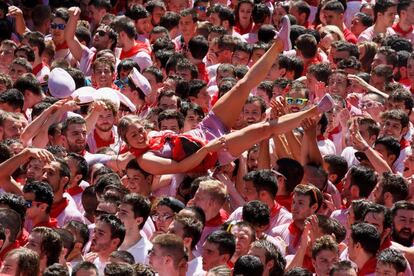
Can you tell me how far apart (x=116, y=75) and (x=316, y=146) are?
10.1 ft

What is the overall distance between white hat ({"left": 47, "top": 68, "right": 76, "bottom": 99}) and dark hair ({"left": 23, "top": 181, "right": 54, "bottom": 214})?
8.41 ft

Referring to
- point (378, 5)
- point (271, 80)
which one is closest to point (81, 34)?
point (271, 80)

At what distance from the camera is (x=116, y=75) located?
45.0 ft

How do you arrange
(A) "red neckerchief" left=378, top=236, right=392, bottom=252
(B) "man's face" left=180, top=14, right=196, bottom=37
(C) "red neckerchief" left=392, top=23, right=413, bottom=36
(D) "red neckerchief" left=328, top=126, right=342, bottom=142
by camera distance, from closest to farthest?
(A) "red neckerchief" left=378, top=236, right=392, bottom=252 < (D) "red neckerchief" left=328, top=126, right=342, bottom=142 < (B) "man's face" left=180, top=14, right=196, bottom=37 < (C) "red neckerchief" left=392, top=23, right=413, bottom=36

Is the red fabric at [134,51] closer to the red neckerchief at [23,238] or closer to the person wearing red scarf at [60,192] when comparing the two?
the person wearing red scarf at [60,192]

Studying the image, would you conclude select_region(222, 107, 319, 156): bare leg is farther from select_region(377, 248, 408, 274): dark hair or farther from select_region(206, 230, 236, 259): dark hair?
select_region(377, 248, 408, 274): dark hair

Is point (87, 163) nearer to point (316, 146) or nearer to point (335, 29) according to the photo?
point (316, 146)

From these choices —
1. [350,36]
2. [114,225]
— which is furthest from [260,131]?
[350,36]

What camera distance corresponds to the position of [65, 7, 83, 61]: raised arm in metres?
14.3

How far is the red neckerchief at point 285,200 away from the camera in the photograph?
10805 mm

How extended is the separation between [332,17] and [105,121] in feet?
14.8

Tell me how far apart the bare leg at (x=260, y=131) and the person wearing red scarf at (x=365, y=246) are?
5.19 feet

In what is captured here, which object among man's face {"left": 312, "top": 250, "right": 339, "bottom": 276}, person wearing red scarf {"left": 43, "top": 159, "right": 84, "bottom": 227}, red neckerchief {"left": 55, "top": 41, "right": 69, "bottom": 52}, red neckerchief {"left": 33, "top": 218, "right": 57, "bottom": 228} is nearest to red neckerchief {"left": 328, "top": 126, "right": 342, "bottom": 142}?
person wearing red scarf {"left": 43, "top": 159, "right": 84, "bottom": 227}

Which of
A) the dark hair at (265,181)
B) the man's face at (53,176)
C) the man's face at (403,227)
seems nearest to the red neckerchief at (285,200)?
the dark hair at (265,181)
